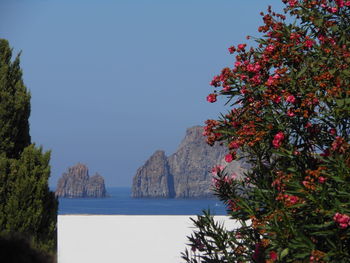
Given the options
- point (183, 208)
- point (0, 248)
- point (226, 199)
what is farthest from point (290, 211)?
point (183, 208)

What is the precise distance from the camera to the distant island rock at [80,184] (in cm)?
10331

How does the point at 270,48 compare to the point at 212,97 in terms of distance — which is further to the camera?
the point at 212,97

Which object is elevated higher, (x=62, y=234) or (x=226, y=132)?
(x=226, y=132)

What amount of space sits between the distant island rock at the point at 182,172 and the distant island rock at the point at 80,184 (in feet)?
24.3

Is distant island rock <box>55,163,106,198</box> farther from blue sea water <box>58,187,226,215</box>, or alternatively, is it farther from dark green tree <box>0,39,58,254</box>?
dark green tree <box>0,39,58,254</box>

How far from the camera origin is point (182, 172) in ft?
365

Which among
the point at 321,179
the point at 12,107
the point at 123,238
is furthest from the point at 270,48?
the point at 123,238

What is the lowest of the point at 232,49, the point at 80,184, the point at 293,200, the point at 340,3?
the point at 293,200

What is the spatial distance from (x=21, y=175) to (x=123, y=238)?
11.6 ft

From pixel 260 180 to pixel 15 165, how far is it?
349 centimetres

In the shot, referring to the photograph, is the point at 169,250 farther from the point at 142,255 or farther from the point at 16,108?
the point at 16,108

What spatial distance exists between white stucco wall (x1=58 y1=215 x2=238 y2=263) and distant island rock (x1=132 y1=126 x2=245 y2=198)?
97.1 meters

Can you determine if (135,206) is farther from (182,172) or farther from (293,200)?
Result: (293,200)

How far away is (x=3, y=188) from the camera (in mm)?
7824
